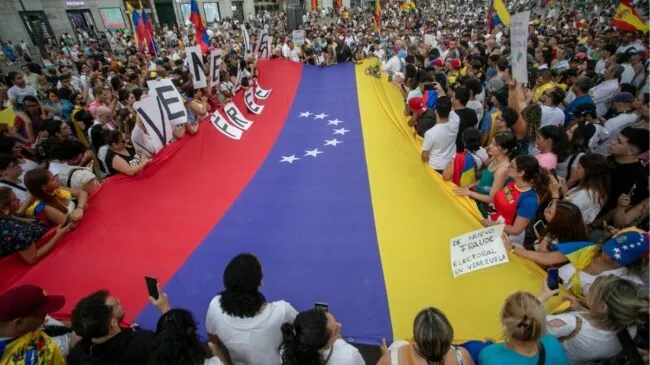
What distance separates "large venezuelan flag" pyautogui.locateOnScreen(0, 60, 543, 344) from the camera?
2.57 m

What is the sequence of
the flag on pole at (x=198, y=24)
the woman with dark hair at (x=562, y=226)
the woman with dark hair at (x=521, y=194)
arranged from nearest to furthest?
the woman with dark hair at (x=562, y=226)
the woman with dark hair at (x=521, y=194)
the flag on pole at (x=198, y=24)

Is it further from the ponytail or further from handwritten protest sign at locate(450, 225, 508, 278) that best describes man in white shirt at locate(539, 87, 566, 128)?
the ponytail

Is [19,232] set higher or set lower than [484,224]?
higher

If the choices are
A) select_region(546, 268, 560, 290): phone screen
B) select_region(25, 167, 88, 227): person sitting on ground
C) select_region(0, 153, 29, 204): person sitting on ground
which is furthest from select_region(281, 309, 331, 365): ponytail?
select_region(0, 153, 29, 204): person sitting on ground

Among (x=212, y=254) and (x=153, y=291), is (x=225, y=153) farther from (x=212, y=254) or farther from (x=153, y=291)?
(x=153, y=291)

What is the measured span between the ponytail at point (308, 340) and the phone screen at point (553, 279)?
1659 millimetres

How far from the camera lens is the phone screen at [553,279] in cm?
230

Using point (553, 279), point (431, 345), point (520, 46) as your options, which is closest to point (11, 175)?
point (431, 345)

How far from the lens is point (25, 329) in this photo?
1862 mm

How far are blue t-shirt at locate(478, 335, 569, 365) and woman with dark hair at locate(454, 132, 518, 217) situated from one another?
1.57 metres

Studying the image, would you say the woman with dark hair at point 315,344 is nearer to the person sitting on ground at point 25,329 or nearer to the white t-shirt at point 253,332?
the white t-shirt at point 253,332

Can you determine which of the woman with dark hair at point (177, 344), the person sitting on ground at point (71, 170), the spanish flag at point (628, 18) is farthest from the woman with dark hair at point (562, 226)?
the spanish flag at point (628, 18)

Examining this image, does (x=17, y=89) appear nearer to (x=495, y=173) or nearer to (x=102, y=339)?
(x=102, y=339)

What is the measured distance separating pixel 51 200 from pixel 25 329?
1.31 metres
